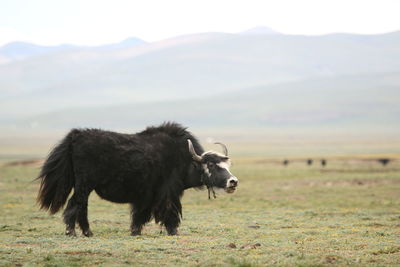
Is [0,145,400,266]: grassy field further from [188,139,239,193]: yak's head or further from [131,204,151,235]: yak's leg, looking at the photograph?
[188,139,239,193]: yak's head

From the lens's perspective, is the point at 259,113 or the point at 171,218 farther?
the point at 259,113

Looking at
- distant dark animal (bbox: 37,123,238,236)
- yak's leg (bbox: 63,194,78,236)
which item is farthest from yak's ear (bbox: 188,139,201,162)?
yak's leg (bbox: 63,194,78,236)

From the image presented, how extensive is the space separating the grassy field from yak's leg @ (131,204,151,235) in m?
0.29

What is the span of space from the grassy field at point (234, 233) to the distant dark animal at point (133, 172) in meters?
0.57

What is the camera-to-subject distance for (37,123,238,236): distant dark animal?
1291 centimetres

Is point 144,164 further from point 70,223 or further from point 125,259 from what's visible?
point 125,259

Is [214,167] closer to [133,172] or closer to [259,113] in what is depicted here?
[133,172]

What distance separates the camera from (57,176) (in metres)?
13.0

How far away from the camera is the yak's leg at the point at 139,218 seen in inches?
532

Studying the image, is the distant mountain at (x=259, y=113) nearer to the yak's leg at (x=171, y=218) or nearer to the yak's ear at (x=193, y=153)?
the yak's ear at (x=193, y=153)

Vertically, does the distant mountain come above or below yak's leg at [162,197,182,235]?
above

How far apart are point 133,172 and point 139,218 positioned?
3.25 feet

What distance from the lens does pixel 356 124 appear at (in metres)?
162

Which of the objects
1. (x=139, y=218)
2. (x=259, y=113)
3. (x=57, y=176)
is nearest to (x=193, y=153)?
(x=139, y=218)
